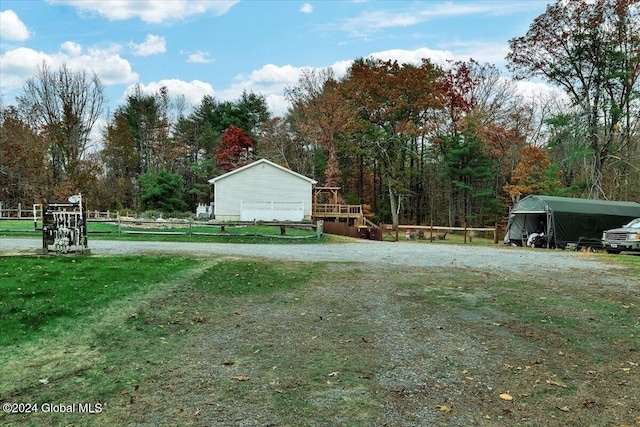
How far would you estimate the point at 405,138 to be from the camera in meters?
35.7

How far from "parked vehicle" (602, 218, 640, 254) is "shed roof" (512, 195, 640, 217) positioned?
8.49ft

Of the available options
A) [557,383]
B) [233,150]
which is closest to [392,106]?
[233,150]

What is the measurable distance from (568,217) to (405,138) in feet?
60.3

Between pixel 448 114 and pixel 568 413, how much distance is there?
35737 millimetres

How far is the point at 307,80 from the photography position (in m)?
39.0

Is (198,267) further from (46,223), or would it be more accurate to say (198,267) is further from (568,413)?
(568,413)

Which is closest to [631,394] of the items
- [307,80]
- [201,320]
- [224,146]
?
[201,320]

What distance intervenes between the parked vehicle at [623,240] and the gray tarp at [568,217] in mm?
955

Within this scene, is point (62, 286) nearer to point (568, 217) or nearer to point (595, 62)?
point (568, 217)

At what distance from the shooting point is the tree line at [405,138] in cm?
2448

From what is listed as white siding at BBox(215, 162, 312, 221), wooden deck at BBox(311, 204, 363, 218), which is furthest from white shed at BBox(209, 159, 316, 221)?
wooden deck at BBox(311, 204, 363, 218)

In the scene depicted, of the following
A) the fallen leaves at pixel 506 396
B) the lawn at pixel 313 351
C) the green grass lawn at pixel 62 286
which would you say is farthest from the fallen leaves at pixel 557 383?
the green grass lawn at pixel 62 286

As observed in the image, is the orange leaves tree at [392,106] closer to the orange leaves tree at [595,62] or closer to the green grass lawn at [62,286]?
the orange leaves tree at [595,62]

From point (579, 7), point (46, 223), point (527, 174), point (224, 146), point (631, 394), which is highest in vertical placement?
point (579, 7)
